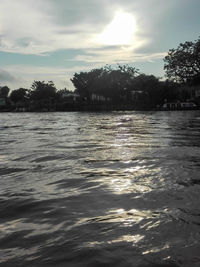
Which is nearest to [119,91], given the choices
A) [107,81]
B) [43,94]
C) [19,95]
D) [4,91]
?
[107,81]

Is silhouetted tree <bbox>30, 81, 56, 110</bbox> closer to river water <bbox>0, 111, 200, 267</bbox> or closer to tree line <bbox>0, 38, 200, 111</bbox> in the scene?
tree line <bbox>0, 38, 200, 111</bbox>

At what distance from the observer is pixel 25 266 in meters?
2.01

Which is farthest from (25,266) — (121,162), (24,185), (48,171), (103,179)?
(121,162)

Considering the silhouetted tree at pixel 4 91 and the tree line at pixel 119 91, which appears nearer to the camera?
the tree line at pixel 119 91

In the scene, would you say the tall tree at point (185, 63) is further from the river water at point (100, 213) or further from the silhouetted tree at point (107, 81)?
the river water at point (100, 213)

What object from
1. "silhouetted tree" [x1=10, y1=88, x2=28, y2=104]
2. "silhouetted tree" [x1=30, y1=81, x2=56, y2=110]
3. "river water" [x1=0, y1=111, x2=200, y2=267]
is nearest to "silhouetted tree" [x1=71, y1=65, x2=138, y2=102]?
"silhouetted tree" [x1=30, y1=81, x2=56, y2=110]

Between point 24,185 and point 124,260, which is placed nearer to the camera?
point 124,260

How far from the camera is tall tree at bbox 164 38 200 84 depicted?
46531 millimetres

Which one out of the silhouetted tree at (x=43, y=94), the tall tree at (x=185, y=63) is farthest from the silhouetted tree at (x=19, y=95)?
the tall tree at (x=185, y=63)

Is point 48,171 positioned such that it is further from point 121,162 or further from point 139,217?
point 139,217

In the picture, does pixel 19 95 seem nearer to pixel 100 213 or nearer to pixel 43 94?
pixel 43 94

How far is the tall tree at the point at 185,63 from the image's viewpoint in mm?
46531

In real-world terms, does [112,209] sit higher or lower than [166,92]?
lower

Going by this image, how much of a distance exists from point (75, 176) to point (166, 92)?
3011 inches
